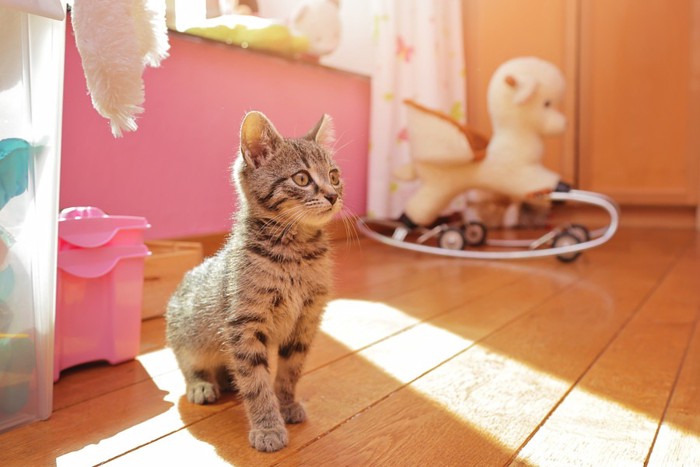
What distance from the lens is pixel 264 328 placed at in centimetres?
93

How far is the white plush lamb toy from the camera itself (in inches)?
105

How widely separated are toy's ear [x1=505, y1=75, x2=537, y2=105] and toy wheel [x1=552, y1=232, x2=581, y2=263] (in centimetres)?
60

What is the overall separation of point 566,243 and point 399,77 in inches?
48.2

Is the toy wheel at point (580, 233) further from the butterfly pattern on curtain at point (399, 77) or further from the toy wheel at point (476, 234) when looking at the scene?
the butterfly pattern on curtain at point (399, 77)

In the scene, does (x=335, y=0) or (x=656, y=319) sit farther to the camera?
(x=335, y=0)

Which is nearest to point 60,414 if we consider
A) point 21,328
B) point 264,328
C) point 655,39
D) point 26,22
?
point 21,328

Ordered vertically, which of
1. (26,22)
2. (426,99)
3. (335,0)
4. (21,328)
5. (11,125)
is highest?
(335,0)

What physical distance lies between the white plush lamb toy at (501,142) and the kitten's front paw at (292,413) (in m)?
1.87

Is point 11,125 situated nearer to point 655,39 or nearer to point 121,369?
point 121,369

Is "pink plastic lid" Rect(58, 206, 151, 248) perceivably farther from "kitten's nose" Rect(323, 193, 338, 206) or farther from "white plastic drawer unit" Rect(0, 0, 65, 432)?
Result: "kitten's nose" Rect(323, 193, 338, 206)

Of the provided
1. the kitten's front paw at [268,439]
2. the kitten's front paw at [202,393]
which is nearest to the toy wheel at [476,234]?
the kitten's front paw at [202,393]

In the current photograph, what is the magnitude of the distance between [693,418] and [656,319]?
66 cm

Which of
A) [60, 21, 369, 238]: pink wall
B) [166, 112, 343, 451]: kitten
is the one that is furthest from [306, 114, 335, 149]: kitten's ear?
[60, 21, 369, 238]: pink wall

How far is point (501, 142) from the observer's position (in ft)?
9.05
